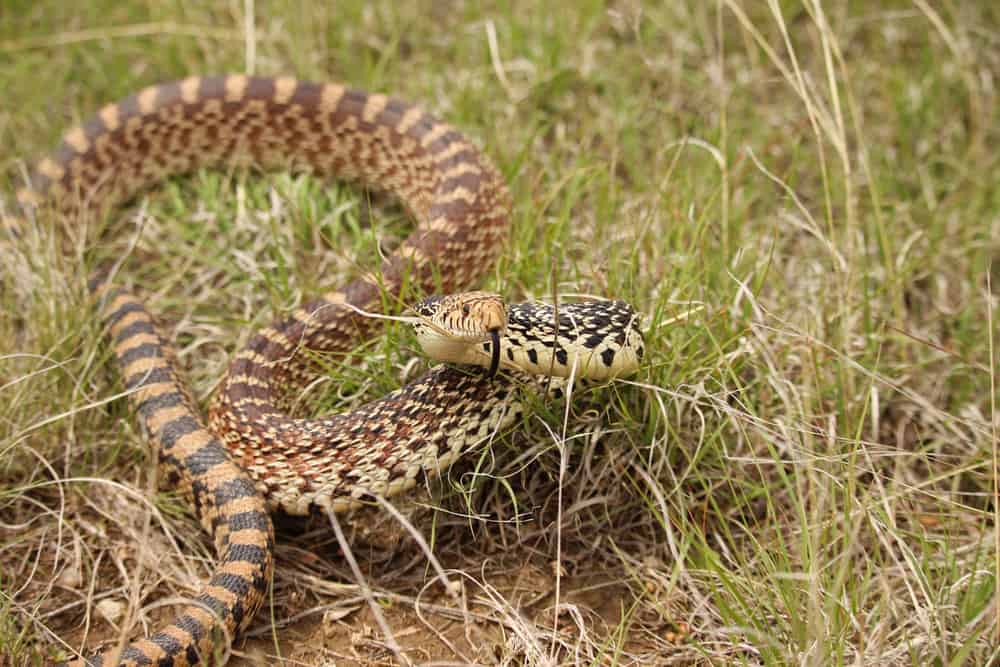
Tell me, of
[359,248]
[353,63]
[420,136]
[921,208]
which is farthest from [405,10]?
[921,208]

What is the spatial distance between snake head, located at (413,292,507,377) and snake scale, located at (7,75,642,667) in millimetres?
124

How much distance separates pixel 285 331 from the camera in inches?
203

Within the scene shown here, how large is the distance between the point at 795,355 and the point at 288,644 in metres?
3.02

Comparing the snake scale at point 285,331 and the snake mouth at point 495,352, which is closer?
the snake mouth at point 495,352

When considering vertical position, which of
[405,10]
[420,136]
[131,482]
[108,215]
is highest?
[405,10]

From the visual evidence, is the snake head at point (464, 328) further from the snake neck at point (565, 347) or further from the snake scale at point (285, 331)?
the snake scale at point (285, 331)

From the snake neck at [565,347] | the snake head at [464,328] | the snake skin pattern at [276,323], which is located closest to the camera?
the snake head at [464,328]

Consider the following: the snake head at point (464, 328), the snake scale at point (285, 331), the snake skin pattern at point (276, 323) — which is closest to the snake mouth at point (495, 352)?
the snake head at point (464, 328)

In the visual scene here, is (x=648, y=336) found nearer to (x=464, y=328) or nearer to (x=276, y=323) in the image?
(x=464, y=328)

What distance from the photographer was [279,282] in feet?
18.5

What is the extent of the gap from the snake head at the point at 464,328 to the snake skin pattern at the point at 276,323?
25 cm

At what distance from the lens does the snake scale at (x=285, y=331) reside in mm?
4238

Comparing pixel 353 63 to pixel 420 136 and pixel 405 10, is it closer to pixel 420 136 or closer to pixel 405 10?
pixel 405 10

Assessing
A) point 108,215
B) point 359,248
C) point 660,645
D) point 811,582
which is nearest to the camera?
point 811,582
